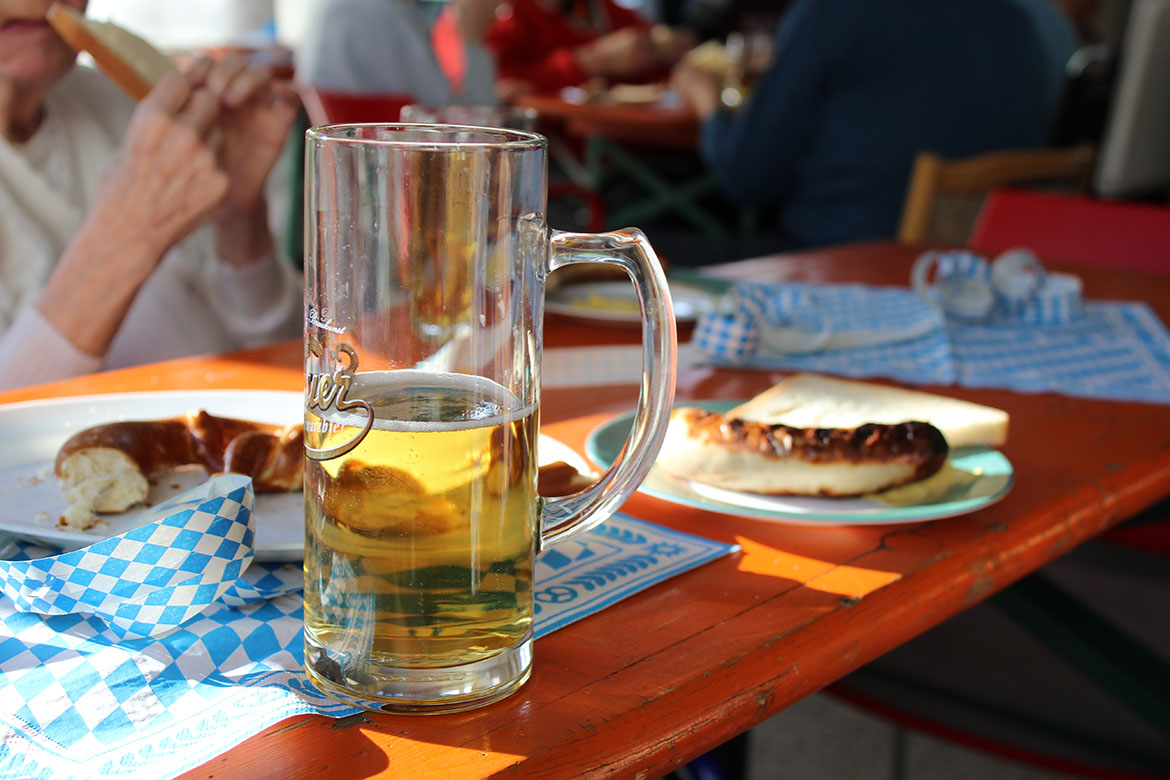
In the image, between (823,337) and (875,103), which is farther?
(875,103)

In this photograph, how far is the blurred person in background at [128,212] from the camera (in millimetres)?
1122

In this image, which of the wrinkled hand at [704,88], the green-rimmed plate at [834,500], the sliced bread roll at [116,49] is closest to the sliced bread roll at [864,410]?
the green-rimmed plate at [834,500]

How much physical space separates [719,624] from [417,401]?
0.67ft

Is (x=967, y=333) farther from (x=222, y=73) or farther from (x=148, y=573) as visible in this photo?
(x=148, y=573)

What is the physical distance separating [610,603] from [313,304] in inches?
8.7

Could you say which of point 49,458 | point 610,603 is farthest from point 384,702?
point 49,458

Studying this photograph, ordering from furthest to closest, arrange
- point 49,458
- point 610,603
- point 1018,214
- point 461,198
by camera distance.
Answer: point 1018,214 < point 49,458 < point 610,603 < point 461,198

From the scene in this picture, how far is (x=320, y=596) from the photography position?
0.47 m

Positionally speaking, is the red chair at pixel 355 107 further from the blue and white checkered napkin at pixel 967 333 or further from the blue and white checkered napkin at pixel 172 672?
the blue and white checkered napkin at pixel 172 672

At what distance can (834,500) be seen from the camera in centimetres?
71

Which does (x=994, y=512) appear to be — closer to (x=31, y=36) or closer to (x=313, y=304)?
(x=313, y=304)

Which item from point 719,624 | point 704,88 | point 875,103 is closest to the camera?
point 719,624

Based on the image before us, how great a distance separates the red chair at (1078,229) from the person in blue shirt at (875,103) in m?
0.79

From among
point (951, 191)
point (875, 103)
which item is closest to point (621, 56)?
point (875, 103)
